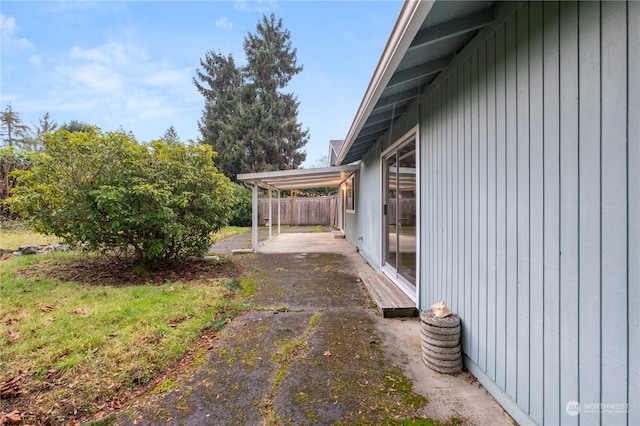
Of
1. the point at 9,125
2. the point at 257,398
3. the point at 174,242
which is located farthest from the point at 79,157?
the point at 9,125

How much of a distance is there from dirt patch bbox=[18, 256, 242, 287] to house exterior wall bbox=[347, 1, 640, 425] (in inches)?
175

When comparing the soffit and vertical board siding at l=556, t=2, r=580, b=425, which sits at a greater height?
the soffit

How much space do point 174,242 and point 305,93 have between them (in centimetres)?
2071

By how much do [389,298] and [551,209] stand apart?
8.49 ft

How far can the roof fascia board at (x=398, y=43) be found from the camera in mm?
1770

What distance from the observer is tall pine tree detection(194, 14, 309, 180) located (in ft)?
68.1

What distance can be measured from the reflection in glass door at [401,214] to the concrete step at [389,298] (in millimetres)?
156

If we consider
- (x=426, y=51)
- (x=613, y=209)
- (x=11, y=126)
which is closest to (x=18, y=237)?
(x=426, y=51)

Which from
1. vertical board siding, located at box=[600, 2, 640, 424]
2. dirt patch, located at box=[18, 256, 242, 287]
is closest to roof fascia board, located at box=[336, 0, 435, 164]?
vertical board siding, located at box=[600, 2, 640, 424]

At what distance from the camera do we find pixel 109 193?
432 centimetres

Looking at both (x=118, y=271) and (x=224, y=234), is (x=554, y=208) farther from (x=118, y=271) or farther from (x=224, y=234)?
(x=224, y=234)

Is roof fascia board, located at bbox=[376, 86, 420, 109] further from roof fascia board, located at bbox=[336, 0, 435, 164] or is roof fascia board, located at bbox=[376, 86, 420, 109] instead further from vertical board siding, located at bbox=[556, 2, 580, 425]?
vertical board siding, located at bbox=[556, 2, 580, 425]

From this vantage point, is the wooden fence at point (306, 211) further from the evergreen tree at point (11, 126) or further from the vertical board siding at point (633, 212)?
the evergreen tree at point (11, 126)

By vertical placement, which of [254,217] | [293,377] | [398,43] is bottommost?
[293,377]
